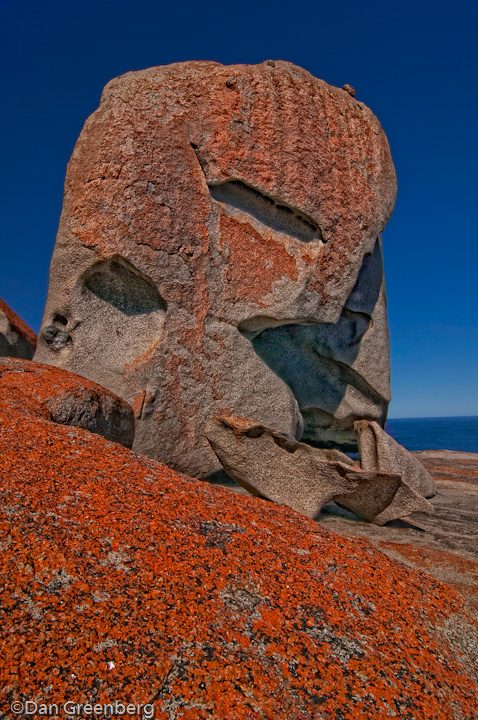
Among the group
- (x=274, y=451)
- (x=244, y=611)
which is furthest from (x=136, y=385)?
(x=244, y=611)

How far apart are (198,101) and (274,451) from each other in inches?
147

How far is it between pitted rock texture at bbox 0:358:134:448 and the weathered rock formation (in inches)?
36.9

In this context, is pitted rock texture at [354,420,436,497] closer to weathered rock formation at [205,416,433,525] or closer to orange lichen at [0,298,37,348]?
weathered rock formation at [205,416,433,525]

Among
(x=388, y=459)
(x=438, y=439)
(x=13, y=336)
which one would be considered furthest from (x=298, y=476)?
(x=438, y=439)

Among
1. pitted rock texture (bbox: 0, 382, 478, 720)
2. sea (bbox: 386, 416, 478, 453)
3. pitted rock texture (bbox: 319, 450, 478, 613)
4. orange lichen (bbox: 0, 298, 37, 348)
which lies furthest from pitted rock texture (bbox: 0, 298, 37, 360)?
sea (bbox: 386, 416, 478, 453)

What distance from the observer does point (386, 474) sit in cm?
430

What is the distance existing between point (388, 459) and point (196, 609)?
13.5 feet

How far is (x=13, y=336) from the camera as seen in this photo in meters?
7.56

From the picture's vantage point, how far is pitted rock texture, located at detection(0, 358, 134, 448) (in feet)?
11.2

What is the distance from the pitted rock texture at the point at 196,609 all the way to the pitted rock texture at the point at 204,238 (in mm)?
2189

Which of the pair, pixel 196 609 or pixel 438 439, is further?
pixel 438 439

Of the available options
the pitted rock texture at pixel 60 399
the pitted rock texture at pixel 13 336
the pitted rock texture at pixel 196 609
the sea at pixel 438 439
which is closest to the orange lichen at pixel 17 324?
the pitted rock texture at pixel 13 336

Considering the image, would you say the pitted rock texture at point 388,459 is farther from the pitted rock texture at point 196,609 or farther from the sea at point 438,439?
the sea at point 438,439

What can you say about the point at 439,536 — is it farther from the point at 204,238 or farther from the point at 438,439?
the point at 438,439
